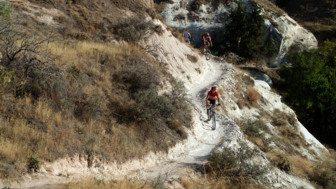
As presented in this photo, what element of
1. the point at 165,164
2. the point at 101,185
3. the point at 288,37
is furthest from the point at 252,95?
the point at 288,37

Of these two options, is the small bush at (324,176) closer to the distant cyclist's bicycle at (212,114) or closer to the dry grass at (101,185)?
the distant cyclist's bicycle at (212,114)

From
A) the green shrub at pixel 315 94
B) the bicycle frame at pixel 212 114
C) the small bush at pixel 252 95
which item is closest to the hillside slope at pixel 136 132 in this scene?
the bicycle frame at pixel 212 114

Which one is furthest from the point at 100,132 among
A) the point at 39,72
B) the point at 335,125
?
the point at 335,125

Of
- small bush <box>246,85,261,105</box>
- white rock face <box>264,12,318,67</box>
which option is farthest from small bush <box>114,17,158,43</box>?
white rock face <box>264,12,318,67</box>

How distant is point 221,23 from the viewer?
45219 mm

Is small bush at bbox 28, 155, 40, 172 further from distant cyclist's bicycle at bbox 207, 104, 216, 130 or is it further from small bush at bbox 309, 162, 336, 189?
small bush at bbox 309, 162, 336, 189

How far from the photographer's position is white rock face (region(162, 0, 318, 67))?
43.8 metres

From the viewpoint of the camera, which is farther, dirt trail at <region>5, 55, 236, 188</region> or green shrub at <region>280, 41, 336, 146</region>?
green shrub at <region>280, 41, 336, 146</region>

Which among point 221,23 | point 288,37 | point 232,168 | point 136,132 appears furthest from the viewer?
point 288,37

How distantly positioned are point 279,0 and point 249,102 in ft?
187

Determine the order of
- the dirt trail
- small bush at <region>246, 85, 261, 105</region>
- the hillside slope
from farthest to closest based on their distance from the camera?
small bush at <region>246, 85, 261, 105</region>, the hillside slope, the dirt trail

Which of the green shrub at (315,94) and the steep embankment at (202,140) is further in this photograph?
the green shrub at (315,94)

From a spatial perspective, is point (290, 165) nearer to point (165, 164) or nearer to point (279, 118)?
point (165, 164)

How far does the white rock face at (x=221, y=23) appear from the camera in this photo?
1724 inches
